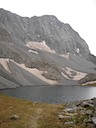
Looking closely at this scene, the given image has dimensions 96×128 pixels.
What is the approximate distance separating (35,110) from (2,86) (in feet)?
516

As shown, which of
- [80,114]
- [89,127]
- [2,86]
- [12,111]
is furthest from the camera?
[2,86]

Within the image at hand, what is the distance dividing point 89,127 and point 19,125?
7502 mm

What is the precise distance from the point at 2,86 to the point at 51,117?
163 meters

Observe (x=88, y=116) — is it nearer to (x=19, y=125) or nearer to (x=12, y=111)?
(x=19, y=125)

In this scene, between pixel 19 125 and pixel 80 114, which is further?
pixel 80 114

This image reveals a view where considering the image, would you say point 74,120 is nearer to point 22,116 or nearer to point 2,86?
point 22,116

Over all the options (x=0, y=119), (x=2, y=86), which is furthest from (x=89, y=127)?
(x=2, y=86)

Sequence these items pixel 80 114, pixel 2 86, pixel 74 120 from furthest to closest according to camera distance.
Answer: pixel 2 86 → pixel 80 114 → pixel 74 120

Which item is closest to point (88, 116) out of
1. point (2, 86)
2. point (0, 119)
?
point (0, 119)

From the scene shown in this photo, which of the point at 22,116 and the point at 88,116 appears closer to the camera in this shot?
the point at 88,116

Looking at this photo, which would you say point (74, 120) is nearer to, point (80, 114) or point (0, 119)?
point (80, 114)

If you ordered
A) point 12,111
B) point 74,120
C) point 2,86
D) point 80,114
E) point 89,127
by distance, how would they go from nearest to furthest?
1. point 89,127
2. point 74,120
3. point 80,114
4. point 12,111
5. point 2,86

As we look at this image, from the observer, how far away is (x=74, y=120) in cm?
3141

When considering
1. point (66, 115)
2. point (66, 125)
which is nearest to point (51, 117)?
point (66, 115)
